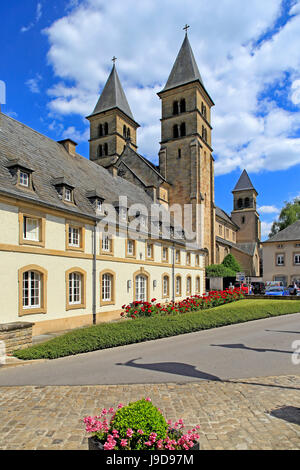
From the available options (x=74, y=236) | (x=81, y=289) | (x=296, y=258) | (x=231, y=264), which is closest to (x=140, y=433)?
(x=81, y=289)

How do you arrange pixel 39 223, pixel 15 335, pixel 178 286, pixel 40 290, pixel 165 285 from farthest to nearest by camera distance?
pixel 178 286 < pixel 165 285 < pixel 39 223 < pixel 40 290 < pixel 15 335

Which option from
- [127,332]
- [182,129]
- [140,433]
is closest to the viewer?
[140,433]

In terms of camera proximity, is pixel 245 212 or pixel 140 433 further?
pixel 245 212

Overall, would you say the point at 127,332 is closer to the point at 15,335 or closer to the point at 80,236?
the point at 15,335

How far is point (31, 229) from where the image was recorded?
14.6 meters

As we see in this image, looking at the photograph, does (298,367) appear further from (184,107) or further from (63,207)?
(184,107)

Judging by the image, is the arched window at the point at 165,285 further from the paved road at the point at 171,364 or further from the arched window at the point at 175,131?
the arched window at the point at 175,131

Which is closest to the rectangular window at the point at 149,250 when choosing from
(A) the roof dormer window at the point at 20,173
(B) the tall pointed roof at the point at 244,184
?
(A) the roof dormer window at the point at 20,173

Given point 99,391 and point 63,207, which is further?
point 63,207

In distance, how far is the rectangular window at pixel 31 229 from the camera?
46.8 feet

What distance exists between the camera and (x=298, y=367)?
8828 mm

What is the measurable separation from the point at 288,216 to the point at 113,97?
3926cm

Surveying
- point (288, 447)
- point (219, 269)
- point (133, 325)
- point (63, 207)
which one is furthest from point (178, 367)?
point (219, 269)
